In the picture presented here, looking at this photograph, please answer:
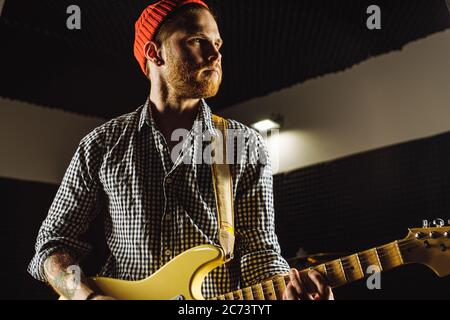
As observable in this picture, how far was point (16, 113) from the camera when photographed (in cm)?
272

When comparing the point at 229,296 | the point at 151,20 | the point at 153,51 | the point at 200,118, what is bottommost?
the point at 229,296

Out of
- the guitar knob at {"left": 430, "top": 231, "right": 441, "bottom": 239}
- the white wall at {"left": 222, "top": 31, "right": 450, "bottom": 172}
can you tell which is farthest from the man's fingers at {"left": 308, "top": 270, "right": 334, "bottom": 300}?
the white wall at {"left": 222, "top": 31, "right": 450, "bottom": 172}

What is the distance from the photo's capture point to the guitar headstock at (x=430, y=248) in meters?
1.49

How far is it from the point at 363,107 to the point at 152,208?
183 cm

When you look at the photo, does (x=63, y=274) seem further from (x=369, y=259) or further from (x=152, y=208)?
(x=369, y=259)

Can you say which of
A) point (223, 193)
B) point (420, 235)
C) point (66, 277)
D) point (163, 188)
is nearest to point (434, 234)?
point (420, 235)

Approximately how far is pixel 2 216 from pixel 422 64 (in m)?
2.47

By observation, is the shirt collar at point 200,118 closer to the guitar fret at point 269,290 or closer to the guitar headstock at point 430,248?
the guitar fret at point 269,290

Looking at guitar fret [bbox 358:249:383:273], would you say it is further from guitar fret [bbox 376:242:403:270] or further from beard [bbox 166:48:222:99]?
beard [bbox 166:48:222:99]

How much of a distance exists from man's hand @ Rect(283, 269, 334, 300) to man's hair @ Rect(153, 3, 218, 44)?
0.99 metres

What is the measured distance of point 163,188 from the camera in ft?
6.02

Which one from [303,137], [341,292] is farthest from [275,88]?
[341,292]

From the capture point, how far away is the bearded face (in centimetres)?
Result: 190
